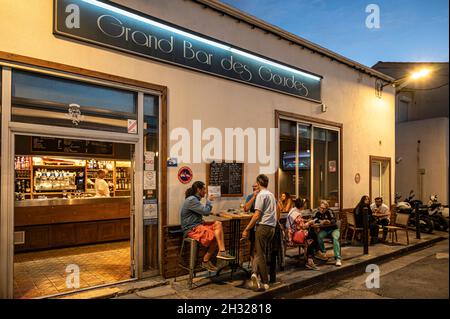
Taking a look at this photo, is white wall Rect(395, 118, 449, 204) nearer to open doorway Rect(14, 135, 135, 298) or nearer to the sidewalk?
the sidewalk

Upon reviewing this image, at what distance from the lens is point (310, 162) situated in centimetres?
884

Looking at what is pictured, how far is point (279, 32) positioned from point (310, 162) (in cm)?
343

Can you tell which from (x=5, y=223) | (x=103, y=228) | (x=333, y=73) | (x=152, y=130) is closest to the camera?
(x=5, y=223)

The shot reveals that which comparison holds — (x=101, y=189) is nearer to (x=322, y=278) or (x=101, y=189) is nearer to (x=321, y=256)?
(x=321, y=256)

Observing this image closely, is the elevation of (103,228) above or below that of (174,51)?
below

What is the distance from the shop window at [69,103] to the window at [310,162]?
408 centimetres

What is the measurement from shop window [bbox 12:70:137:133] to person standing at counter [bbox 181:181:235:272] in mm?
1575

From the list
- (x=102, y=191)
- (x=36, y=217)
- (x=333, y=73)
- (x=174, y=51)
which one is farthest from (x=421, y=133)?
(x=36, y=217)

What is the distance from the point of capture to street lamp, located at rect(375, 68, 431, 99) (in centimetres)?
971

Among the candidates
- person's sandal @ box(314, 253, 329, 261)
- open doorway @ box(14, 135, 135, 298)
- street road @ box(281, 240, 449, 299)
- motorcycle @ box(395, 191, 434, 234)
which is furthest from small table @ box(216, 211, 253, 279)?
motorcycle @ box(395, 191, 434, 234)

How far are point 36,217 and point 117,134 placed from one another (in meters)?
3.47

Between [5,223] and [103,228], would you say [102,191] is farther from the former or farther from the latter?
[5,223]

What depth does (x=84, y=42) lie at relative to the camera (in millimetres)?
4895

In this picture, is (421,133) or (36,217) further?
(421,133)
